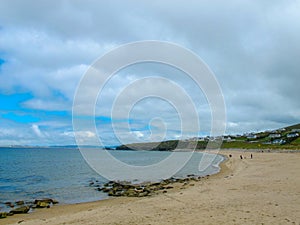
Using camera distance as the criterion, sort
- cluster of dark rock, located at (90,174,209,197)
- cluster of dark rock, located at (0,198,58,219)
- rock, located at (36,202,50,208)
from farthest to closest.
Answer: cluster of dark rock, located at (90,174,209,197), rock, located at (36,202,50,208), cluster of dark rock, located at (0,198,58,219)

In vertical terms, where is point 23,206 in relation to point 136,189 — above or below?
below

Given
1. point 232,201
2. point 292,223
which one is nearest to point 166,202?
point 232,201

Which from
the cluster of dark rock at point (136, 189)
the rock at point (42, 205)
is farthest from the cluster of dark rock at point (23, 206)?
the cluster of dark rock at point (136, 189)

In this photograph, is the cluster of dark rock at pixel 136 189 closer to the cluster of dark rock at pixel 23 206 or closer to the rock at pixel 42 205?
the cluster of dark rock at pixel 23 206

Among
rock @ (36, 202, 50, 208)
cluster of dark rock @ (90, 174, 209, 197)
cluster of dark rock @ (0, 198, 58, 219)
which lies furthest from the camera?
cluster of dark rock @ (90, 174, 209, 197)

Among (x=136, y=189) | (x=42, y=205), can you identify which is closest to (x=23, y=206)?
(x=42, y=205)

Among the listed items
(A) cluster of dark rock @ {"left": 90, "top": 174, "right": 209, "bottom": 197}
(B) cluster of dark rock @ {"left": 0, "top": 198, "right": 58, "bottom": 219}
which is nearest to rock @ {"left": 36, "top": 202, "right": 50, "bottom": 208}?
(B) cluster of dark rock @ {"left": 0, "top": 198, "right": 58, "bottom": 219}

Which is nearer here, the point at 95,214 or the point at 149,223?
the point at 149,223

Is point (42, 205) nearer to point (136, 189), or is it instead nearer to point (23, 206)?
point (23, 206)

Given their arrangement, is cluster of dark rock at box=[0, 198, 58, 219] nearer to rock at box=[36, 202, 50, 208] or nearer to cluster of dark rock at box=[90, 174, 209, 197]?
rock at box=[36, 202, 50, 208]

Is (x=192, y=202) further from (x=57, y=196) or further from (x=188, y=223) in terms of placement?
(x=57, y=196)

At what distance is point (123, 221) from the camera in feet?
43.3

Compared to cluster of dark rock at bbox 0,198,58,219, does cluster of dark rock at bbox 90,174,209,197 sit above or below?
above

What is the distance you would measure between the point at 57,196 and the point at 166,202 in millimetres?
13168
